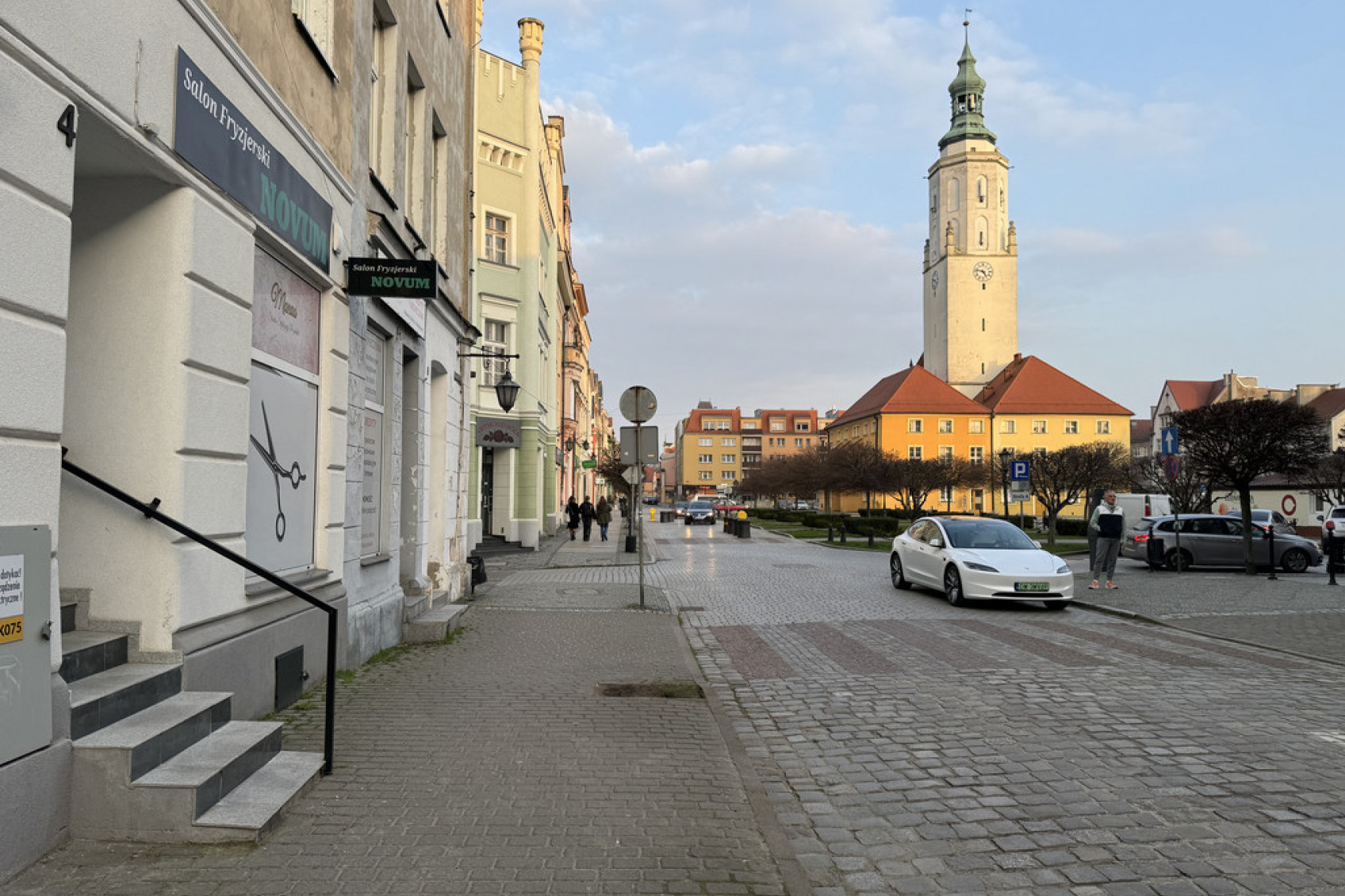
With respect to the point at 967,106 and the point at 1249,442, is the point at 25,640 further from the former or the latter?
the point at 967,106

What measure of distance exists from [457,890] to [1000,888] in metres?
2.12

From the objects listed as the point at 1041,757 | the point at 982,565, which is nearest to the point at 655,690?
the point at 1041,757

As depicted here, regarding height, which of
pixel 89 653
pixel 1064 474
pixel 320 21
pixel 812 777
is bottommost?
pixel 812 777

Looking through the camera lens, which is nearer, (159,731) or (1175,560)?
(159,731)

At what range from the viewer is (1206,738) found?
6.30m

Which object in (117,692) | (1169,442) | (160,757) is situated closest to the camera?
(160,757)

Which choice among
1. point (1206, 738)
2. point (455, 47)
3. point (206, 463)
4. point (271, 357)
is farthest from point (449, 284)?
point (1206, 738)

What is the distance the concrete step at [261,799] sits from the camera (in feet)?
13.4

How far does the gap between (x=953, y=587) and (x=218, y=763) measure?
1256 cm

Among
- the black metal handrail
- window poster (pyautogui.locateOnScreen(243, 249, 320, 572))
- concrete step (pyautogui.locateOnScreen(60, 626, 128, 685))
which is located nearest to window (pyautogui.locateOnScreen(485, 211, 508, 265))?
window poster (pyautogui.locateOnScreen(243, 249, 320, 572))

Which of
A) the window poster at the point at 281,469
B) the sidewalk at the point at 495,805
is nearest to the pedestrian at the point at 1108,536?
the sidewalk at the point at 495,805

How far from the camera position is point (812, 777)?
5.59 m

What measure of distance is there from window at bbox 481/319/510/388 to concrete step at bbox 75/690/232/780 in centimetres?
2575

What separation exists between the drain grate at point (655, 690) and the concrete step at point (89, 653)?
3557 mm
